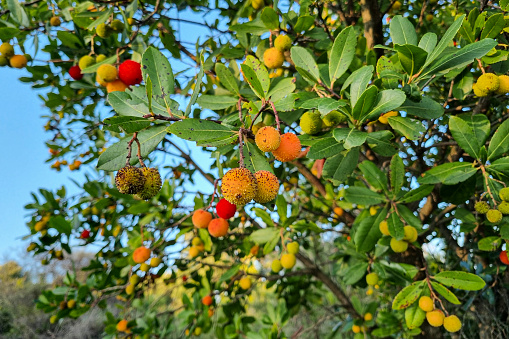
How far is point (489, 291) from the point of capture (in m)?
1.84

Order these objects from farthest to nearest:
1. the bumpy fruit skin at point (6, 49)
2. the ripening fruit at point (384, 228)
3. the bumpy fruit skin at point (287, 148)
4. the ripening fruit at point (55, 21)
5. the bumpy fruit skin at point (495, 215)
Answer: the ripening fruit at point (55, 21), the bumpy fruit skin at point (6, 49), the ripening fruit at point (384, 228), the bumpy fruit skin at point (495, 215), the bumpy fruit skin at point (287, 148)

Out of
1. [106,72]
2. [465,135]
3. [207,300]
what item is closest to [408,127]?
[465,135]

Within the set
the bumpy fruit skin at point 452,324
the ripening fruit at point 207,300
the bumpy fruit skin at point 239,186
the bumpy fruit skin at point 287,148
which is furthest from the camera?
the ripening fruit at point 207,300

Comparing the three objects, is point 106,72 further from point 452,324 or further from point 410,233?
point 452,324

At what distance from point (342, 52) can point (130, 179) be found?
0.77 metres

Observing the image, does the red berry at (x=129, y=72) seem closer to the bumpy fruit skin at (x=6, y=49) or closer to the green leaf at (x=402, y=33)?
the bumpy fruit skin at (x=6, y=49)

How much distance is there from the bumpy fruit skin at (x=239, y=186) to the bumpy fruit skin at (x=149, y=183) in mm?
224

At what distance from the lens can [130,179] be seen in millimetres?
823

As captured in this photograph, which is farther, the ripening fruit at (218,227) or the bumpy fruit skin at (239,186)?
the ripening fruit at (218,227)

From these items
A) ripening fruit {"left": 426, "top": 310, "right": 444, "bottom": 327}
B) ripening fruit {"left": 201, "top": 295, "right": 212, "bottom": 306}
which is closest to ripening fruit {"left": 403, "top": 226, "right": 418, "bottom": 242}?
ripening fruit {"left": 426, "top": 310, "right": 444, "bottom": 327}

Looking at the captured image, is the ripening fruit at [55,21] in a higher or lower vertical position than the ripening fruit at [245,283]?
higher

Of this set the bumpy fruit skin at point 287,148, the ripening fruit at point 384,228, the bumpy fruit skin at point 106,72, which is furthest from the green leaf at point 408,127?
the bumpy fruit skin at point 106,72

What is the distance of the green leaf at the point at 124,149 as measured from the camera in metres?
0.88

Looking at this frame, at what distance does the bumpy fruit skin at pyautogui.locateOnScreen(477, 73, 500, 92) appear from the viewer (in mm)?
1130
